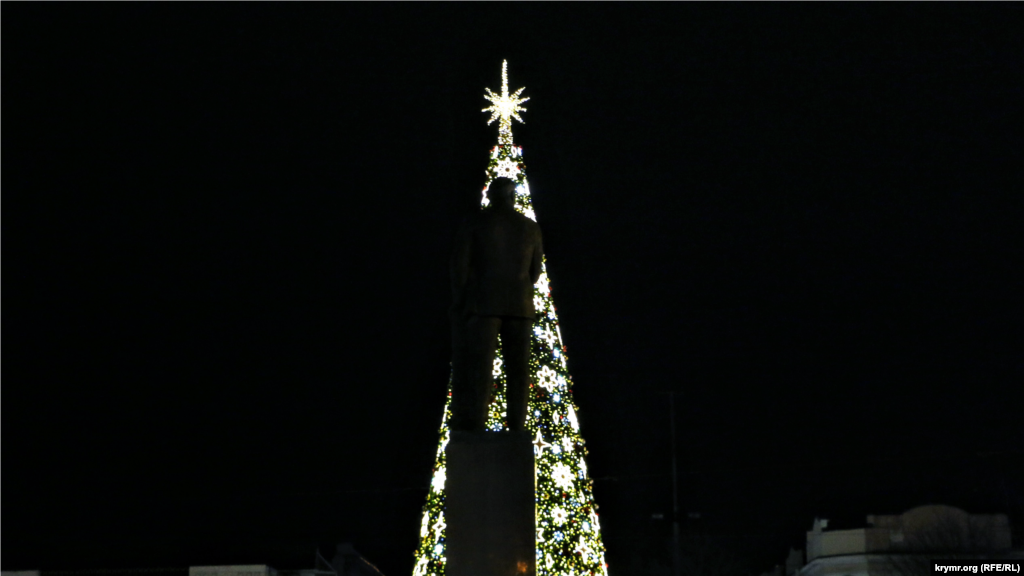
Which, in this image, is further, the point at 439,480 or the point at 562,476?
the point at 562,476

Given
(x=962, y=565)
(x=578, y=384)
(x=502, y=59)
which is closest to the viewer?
(x=502, y=59)

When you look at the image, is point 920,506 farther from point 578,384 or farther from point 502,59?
point 502,59

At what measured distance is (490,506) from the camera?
1213 cm

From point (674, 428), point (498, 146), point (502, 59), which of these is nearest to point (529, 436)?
point (498, 146)

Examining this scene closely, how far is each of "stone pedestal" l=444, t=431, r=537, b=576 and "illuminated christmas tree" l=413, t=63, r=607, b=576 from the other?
20.8ft

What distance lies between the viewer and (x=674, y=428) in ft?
144

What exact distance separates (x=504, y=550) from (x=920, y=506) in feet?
131

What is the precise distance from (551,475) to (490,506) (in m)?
7.51

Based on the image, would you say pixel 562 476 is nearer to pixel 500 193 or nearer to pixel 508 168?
pixel 508 168

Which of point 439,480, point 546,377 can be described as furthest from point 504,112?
point 439,480

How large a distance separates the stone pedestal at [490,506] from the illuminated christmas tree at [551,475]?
6.33m

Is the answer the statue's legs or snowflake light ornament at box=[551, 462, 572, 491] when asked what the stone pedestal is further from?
snowflake light ornament at box=[551, 462, 572, 491]

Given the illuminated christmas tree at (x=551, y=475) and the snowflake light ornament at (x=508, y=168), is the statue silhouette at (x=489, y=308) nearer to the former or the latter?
the illuminated christmas tree at (x=551, y=475)

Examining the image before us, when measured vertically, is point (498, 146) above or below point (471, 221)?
above
